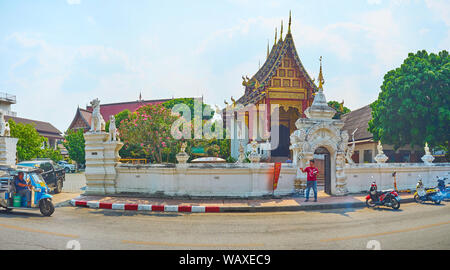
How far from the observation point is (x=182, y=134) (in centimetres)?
2266

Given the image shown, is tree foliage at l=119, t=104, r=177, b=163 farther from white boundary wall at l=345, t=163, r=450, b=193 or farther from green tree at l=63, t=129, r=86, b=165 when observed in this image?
green tree at l=63, t=129, r=86, b=165

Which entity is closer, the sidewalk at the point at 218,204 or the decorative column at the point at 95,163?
the sidewalk at the point at 218,204

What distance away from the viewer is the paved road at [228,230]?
595 centimetres

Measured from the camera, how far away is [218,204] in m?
10.5

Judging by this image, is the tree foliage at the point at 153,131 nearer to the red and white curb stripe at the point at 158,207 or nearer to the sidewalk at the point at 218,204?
the sidewalk at the point at 218,204

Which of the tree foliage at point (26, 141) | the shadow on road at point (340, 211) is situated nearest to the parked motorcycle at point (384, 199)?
the shadow on road at point (340, 211)

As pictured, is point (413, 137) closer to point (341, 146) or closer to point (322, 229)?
Answer: point (341, 146)

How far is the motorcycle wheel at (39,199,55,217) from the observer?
8832 millimetres

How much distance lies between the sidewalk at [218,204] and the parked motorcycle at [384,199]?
0.37 metres

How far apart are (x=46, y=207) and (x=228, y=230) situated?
5551 millimetres

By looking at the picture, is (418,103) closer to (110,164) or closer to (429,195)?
(429,195)

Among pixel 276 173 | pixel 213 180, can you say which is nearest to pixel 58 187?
pixel 213 180
